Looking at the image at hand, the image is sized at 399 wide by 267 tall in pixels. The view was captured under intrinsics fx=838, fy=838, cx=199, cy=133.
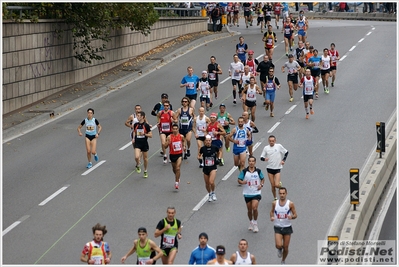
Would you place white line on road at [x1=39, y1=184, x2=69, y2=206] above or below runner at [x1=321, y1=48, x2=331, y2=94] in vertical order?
below

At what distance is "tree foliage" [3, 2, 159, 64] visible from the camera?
30.4 m

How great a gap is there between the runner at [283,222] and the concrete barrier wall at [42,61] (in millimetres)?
14426

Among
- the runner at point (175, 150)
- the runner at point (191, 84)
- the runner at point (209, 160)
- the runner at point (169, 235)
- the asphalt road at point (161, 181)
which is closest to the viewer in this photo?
the runner at point (169, 235)

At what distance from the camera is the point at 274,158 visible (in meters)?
18.9

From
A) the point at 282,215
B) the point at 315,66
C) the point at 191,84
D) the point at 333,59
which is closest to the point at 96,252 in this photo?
the point at 282,215

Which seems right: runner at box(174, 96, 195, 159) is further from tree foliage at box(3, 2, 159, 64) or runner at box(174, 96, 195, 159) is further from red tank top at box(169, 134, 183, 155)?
tree foliage at box(3, 2, 159, 64)

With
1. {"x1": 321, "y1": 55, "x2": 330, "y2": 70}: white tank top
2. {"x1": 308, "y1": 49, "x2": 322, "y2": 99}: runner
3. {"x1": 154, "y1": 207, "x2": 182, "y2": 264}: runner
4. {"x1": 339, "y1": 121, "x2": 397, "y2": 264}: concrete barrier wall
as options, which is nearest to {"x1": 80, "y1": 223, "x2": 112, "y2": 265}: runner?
{"x1": 154, "y1": 207, "x2": 182, "y2": 264}: runner

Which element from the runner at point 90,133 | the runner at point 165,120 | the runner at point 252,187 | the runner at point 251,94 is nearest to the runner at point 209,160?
the runner at point 252,187

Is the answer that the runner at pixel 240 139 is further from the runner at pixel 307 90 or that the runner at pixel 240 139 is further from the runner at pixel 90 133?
the runner at pixel 307 90

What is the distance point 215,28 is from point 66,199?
89.4 feet

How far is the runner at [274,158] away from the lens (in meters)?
18.9

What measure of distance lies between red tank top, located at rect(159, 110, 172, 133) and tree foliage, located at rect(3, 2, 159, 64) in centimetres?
826

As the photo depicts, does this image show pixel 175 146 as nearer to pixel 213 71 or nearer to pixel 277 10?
pixel 213 71

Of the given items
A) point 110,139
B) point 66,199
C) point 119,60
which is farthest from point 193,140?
point 119,60
